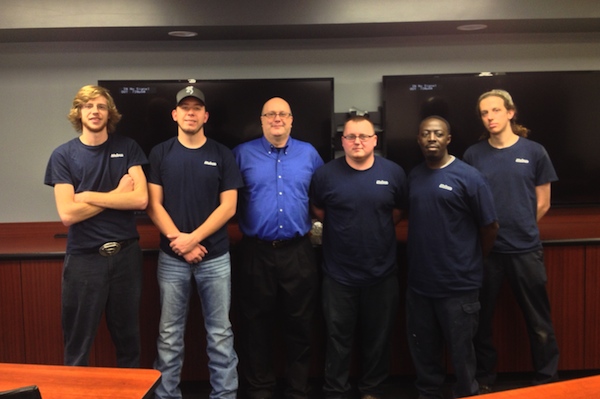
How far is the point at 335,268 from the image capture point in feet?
10.0

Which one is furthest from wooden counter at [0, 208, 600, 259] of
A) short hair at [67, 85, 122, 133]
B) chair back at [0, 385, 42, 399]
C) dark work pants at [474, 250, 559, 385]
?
chair back at [0, 385, 42, 399]

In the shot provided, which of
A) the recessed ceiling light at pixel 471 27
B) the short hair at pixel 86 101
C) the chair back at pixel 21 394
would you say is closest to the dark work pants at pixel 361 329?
the short hair at pixel 86 101

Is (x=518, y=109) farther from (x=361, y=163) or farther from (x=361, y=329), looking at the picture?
(x=361, y=329)

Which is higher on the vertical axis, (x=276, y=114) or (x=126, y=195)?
(x=276, y=114)

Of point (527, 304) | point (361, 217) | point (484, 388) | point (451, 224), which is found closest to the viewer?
point (451, 224)

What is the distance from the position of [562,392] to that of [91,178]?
2.15m

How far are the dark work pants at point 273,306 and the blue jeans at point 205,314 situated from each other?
5.4 inches

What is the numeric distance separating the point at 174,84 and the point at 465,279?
2200mm

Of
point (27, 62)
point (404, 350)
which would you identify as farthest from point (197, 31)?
point (404, 350)

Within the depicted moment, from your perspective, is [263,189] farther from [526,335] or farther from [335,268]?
[526,335]

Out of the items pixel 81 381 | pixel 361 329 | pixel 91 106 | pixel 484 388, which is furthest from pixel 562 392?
pixel 91 106

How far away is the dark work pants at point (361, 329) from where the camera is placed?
306 cm

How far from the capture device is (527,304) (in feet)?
10.4

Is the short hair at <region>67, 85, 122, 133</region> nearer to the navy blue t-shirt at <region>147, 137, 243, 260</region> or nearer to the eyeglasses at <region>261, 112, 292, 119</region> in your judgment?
the navy blue t-shirt at <region>147, 137, 243, 260</region>
